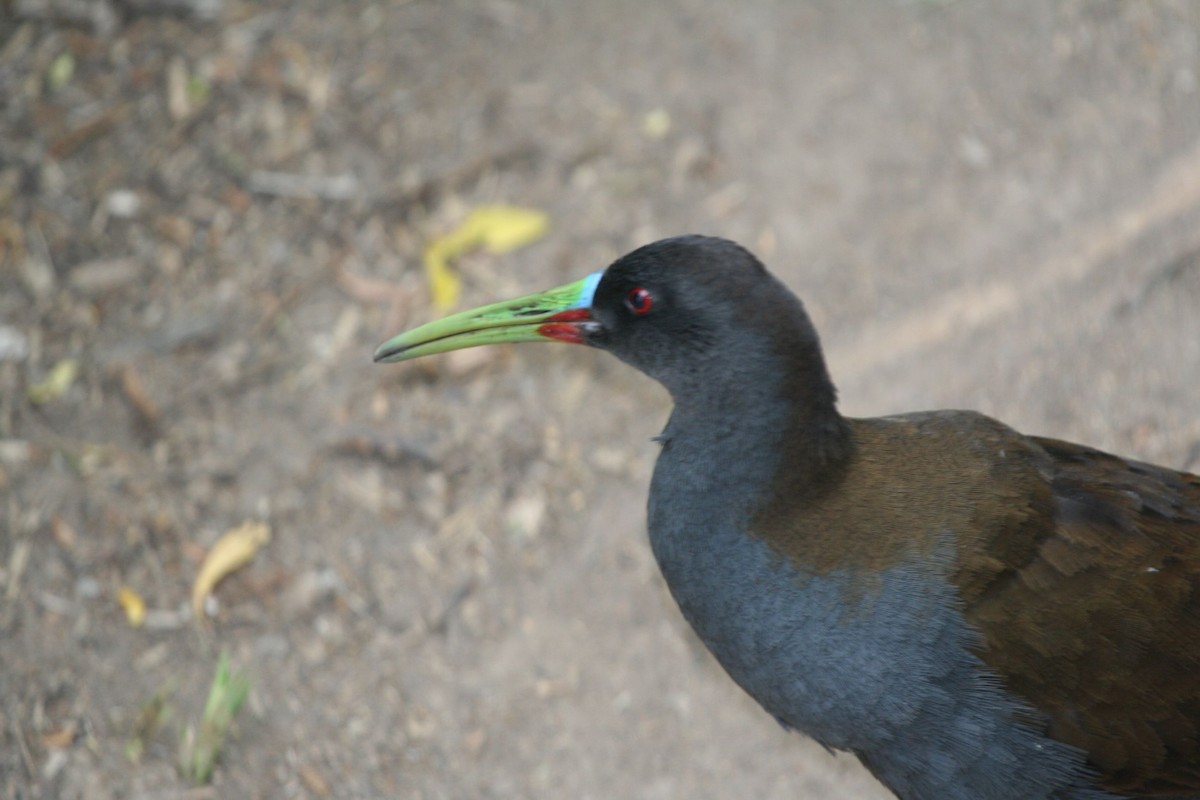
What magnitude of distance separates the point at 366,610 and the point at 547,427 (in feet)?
3.22

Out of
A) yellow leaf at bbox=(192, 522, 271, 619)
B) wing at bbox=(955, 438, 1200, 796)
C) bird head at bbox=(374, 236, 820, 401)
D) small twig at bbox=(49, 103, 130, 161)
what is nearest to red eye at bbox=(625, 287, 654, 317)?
bird head at bbox=(374, 236, 820, 401)

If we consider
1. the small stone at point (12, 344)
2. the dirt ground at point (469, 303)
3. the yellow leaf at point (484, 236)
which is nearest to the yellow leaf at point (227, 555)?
the dirt ground at point (469, 303)

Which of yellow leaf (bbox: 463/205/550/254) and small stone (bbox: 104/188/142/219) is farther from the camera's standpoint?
yellow leaf (bbox: 463/205/550/254)

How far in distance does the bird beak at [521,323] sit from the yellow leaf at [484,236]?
1587mm

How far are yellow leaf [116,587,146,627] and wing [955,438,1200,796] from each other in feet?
8.31

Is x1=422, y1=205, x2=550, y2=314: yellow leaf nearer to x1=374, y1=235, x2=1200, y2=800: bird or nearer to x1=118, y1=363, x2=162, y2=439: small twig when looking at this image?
x1=118, y1=363, x2=162, y2=439: small twig

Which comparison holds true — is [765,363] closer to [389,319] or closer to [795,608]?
[795,608]

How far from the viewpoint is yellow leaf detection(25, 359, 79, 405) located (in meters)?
4.53

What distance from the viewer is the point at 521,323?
338 centimetres

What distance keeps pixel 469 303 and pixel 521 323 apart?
165 centimetres

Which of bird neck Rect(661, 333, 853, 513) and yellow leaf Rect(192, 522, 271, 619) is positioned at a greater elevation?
bird neck Rect(661, 333, 853, 513)

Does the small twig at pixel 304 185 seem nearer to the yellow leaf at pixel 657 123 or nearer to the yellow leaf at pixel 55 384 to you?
the yellow leaf at pixel 55 384

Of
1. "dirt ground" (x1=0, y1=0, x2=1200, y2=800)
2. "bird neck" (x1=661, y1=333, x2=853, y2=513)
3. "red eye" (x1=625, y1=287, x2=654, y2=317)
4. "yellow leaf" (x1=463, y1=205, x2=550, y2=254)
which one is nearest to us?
"bird neck" (x1=661, y1=333, x2=853, y2=513)

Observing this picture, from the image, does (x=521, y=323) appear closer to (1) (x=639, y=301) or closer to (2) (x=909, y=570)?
(1) (x=639, y=301)
